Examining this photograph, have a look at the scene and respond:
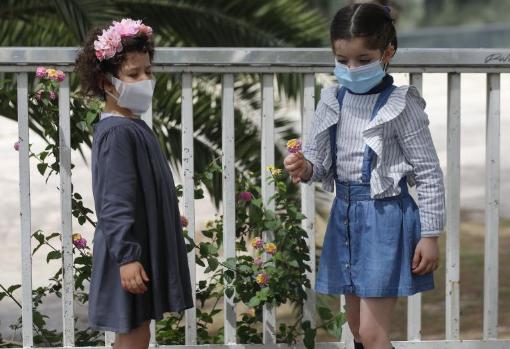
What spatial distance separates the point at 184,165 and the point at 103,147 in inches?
37.2

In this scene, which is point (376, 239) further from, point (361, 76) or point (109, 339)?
point (109, 339)

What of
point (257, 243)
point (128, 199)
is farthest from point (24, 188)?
point (128, 199)

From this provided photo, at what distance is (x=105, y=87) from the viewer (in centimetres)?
407

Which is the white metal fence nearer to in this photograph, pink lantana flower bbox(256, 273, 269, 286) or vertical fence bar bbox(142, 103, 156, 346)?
vertical fence bar bbox(142, 103, 156, 346)

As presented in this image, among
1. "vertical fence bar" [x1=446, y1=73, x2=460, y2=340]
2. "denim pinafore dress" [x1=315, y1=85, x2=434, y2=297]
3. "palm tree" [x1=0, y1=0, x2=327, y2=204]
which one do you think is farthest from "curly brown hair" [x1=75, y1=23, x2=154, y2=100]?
"palm tree" [x1=0, y1=0, x2=327, y2=204]

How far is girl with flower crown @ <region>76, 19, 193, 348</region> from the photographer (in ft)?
12.8

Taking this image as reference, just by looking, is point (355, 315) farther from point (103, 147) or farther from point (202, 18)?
point (202, 18)

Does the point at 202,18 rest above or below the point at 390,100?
above

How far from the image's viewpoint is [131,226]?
3.88 metres

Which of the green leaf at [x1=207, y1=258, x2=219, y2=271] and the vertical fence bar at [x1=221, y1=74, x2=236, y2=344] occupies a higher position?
the vertical fence bar at [x1=221, y1=74, x2=236, y2=344]

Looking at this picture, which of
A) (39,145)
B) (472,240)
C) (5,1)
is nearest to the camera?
(5,1)

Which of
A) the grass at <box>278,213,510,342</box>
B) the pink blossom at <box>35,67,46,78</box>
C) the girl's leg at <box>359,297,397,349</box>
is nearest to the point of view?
the girl's leg at <box>359,297,397,349</box>

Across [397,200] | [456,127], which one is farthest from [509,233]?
[397,200]

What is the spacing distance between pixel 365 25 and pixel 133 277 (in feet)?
3.49
